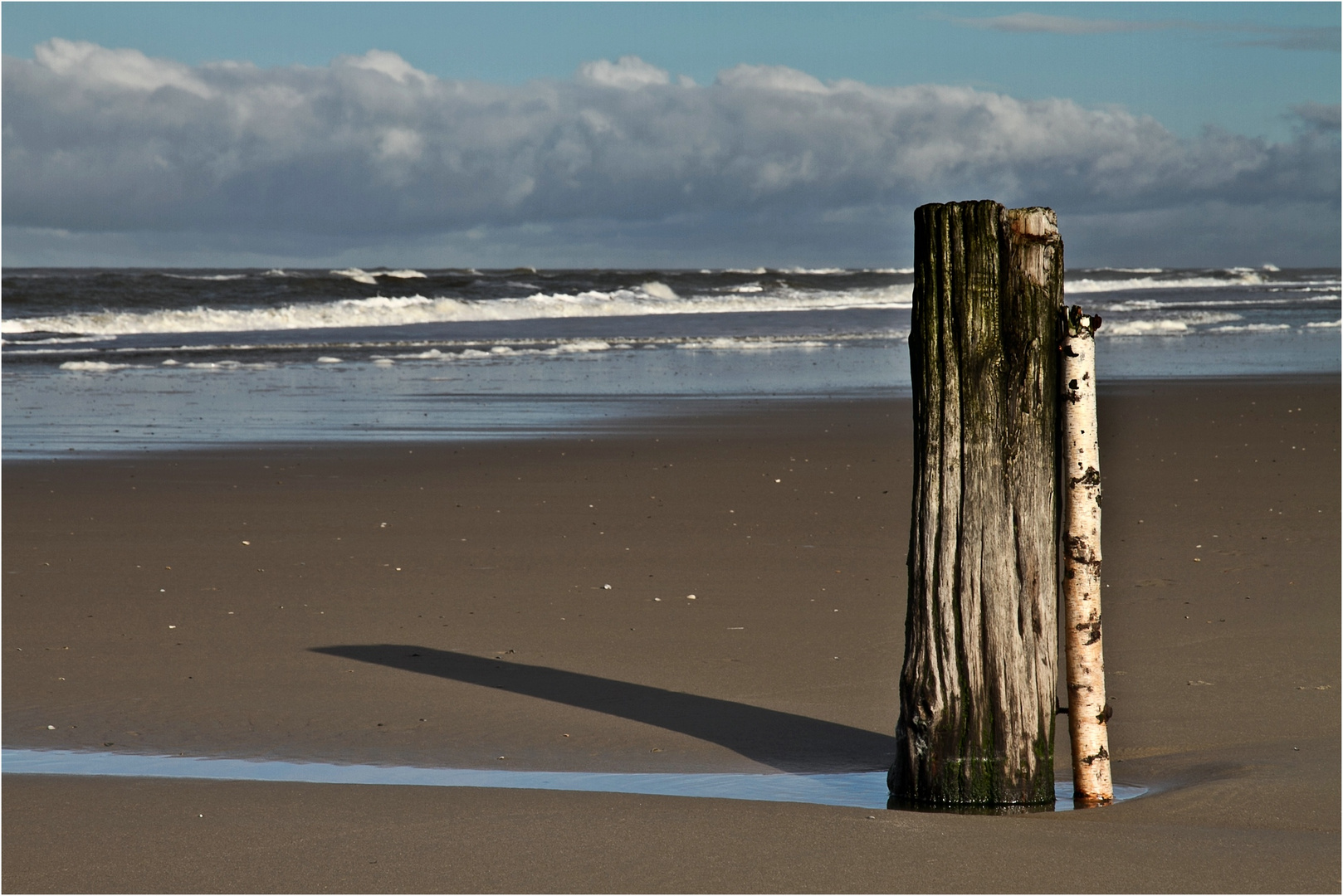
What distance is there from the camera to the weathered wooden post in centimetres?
375

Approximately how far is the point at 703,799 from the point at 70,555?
494 centimetres

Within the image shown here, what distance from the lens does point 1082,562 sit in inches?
151

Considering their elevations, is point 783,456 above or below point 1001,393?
below

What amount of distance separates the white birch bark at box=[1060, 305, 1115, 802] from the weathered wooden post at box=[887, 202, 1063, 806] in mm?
49

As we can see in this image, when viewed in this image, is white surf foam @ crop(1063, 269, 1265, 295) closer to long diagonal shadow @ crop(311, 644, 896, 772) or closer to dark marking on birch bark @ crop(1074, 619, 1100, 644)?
long diagonal shadow @ crop(311, 644, 896, 772)

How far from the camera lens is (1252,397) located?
604 inches

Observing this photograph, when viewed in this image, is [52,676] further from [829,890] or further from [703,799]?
[829,890]

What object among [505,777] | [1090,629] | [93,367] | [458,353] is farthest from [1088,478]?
[458,353]

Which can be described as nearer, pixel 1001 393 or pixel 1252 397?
pixel 1001 393

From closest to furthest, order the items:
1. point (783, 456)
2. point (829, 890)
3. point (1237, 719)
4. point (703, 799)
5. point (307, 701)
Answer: point (829, 890) < point (703, 799) < point (1237, 719) < point (307, 701) < point (783, 456)

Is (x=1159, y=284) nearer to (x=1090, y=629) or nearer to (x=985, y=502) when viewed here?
(x=1090, y=629)

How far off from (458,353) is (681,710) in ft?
69.2

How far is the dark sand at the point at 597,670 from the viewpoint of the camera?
11.0 feet

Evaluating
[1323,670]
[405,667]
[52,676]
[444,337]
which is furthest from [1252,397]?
[444,337]
